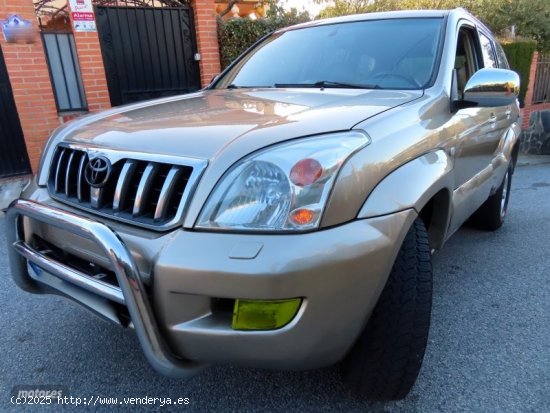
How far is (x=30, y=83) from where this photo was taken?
4973mm

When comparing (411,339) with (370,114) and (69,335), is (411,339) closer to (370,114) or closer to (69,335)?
(370,114)

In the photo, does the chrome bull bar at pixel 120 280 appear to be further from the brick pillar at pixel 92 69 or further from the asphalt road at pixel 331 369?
the brick pillar at pixel 92 69

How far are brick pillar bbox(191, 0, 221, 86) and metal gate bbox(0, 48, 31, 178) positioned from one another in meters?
2.34

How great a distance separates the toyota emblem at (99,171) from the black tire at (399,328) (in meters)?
1.12

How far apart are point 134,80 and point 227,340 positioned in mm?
5087

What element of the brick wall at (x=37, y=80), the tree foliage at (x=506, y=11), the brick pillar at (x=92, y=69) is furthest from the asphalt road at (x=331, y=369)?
the tree foliage at (x=506, y=11)

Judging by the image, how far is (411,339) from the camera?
5.20ft

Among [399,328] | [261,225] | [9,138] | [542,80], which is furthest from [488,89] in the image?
[542,80]

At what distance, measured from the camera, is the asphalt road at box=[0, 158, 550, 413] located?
184 centimetres

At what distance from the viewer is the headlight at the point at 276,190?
1343 mm

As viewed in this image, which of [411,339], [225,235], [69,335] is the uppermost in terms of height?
[225,235]

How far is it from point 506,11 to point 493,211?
7.14 m

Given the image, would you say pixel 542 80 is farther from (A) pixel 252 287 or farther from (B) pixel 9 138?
(A) pixel 252 287

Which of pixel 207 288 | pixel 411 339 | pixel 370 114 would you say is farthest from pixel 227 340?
pixel 370 114
